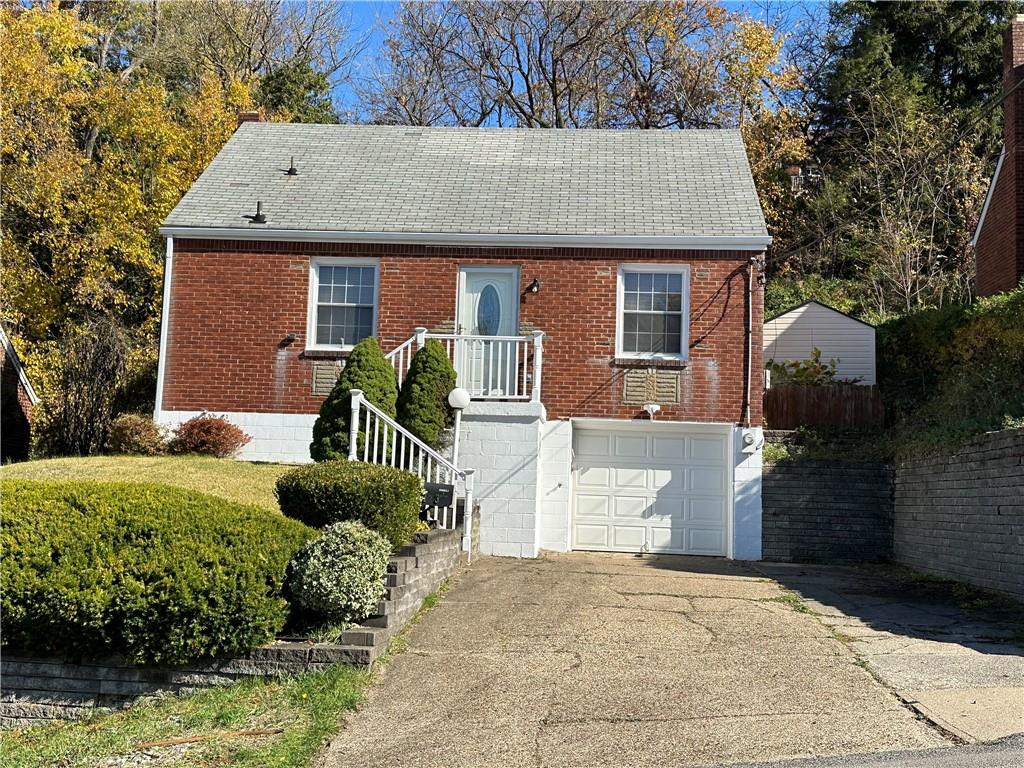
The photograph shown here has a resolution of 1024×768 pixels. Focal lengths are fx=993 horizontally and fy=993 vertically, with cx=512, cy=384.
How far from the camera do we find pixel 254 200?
55.4 ft

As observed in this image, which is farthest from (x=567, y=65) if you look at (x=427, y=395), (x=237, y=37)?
(x=427, y=395)

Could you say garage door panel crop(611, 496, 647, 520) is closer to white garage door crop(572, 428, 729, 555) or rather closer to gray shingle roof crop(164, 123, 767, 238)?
white garage door crop(572, 428, 729, 555)

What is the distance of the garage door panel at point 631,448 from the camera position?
15.5 metres

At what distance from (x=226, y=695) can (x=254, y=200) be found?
1120 centimetres

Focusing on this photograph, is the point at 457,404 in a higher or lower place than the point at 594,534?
higher

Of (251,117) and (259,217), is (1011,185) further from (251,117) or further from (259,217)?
(251,117)

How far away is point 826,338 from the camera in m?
19.9

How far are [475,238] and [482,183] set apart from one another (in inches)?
76.5

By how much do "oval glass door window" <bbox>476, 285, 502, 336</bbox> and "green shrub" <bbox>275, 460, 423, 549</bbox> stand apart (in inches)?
266

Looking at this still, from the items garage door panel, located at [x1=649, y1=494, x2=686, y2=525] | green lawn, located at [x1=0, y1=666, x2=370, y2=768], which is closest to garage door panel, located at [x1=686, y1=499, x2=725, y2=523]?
garage door panel, located at [x1=649, y1=494, x2=686, y2=525]

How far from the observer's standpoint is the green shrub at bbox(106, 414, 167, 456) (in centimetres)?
1530

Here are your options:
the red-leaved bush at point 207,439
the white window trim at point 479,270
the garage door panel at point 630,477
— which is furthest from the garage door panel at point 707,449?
Answer: the red-leaved bush at point 207,439

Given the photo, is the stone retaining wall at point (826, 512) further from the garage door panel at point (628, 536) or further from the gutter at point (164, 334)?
the gutter at point (164, 334)

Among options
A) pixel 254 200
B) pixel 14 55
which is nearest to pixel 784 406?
pixel 254 200
